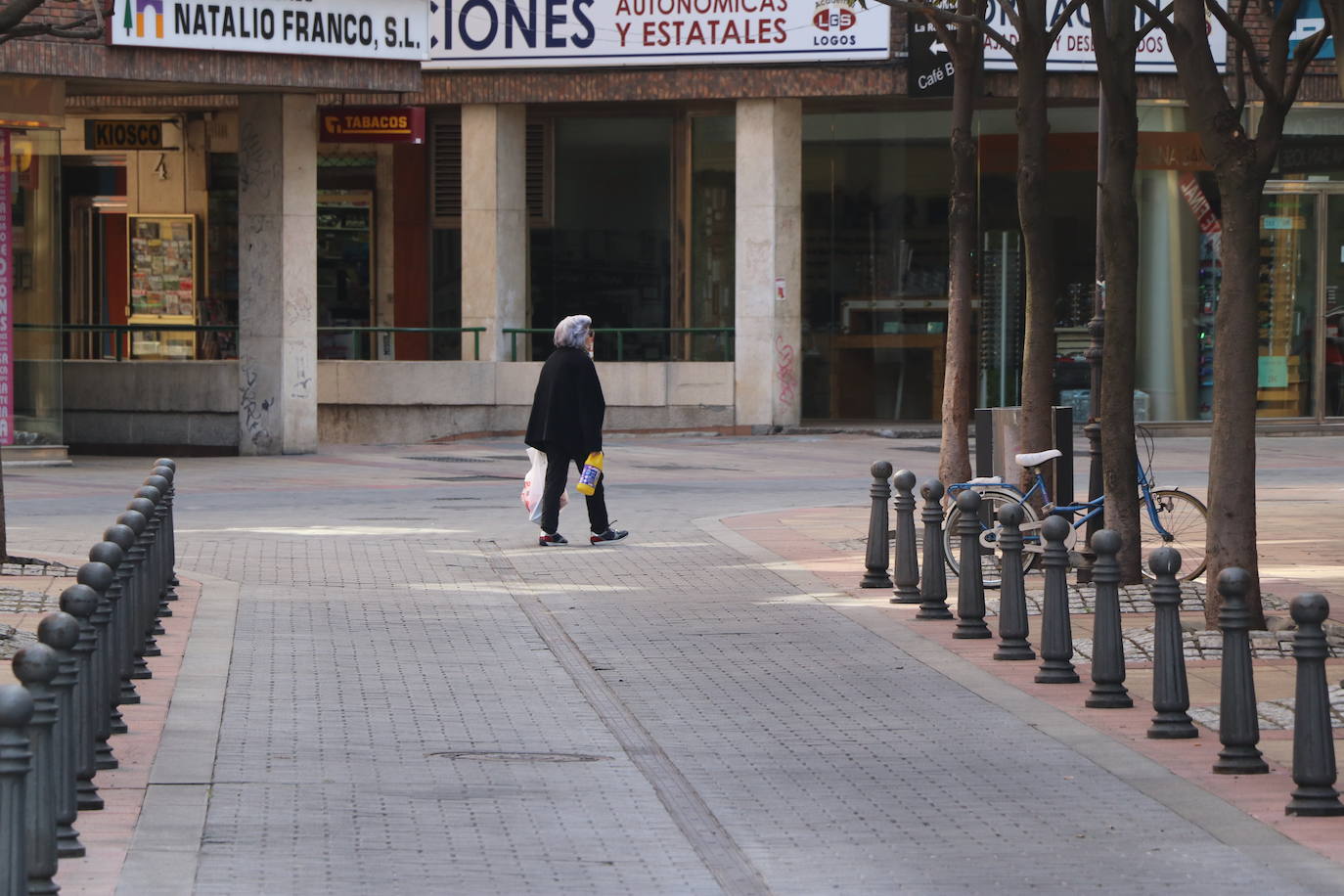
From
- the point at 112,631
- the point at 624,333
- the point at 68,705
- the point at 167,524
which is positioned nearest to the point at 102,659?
the point at 112,631

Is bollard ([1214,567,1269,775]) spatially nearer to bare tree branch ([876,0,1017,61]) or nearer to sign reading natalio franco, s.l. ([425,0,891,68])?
bare tree branch ([876,0,1017,61])

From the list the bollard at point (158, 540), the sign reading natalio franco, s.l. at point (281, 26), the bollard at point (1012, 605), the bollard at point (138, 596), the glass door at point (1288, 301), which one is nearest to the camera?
the bollard at point (138, 596)

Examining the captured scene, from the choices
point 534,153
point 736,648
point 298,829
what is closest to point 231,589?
point 736,648

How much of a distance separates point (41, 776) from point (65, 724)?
657mm

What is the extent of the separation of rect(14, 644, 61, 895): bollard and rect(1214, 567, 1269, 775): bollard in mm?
4050

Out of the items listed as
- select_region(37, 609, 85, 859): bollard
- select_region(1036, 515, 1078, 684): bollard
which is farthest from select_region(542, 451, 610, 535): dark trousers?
select_region(37, 609, 85, 859): bollard

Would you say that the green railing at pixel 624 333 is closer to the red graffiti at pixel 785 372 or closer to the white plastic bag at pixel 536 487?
the red graffiti at pixel 785 372

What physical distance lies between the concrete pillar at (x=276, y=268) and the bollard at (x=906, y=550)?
43.9ft

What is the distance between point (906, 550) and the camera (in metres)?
12.9

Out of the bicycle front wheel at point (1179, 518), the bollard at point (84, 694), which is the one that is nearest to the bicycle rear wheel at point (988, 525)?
the bicycle front wheel at point (1179, 518)

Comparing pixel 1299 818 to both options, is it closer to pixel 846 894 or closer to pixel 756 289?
pixel 846 894

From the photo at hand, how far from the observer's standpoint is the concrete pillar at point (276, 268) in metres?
25.0

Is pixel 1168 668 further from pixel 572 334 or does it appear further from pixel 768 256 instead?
pixel 768 256

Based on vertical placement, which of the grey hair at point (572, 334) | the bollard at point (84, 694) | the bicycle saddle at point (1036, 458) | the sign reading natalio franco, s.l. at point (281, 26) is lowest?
the bollard at point (84, 694)
